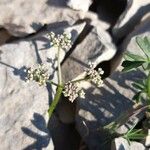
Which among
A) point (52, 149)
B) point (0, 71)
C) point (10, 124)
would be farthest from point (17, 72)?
point (52, 149)

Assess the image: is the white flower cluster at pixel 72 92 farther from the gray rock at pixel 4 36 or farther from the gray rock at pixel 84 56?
the gray rock at pixel 4 36

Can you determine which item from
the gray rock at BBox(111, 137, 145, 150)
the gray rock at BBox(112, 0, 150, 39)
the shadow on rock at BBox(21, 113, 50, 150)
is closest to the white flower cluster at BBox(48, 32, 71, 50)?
the shadow on rock at BBox(21, 113, 50, 150)

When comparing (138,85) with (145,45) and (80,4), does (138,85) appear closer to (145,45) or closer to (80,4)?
(145,45)

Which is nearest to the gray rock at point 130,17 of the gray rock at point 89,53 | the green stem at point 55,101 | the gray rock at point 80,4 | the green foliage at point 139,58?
the gray rock at point 89,53

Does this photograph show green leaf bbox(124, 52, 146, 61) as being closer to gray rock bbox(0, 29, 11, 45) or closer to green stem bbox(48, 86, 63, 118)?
Answer: green stem bbox(48, 86, 63, 118)

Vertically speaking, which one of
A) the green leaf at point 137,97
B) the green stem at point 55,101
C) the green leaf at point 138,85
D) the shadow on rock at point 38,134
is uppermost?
the green leaf at point 138,85

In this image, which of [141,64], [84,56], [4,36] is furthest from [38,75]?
[4,36]

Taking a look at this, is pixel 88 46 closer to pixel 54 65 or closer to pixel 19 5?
pixel 54 65
